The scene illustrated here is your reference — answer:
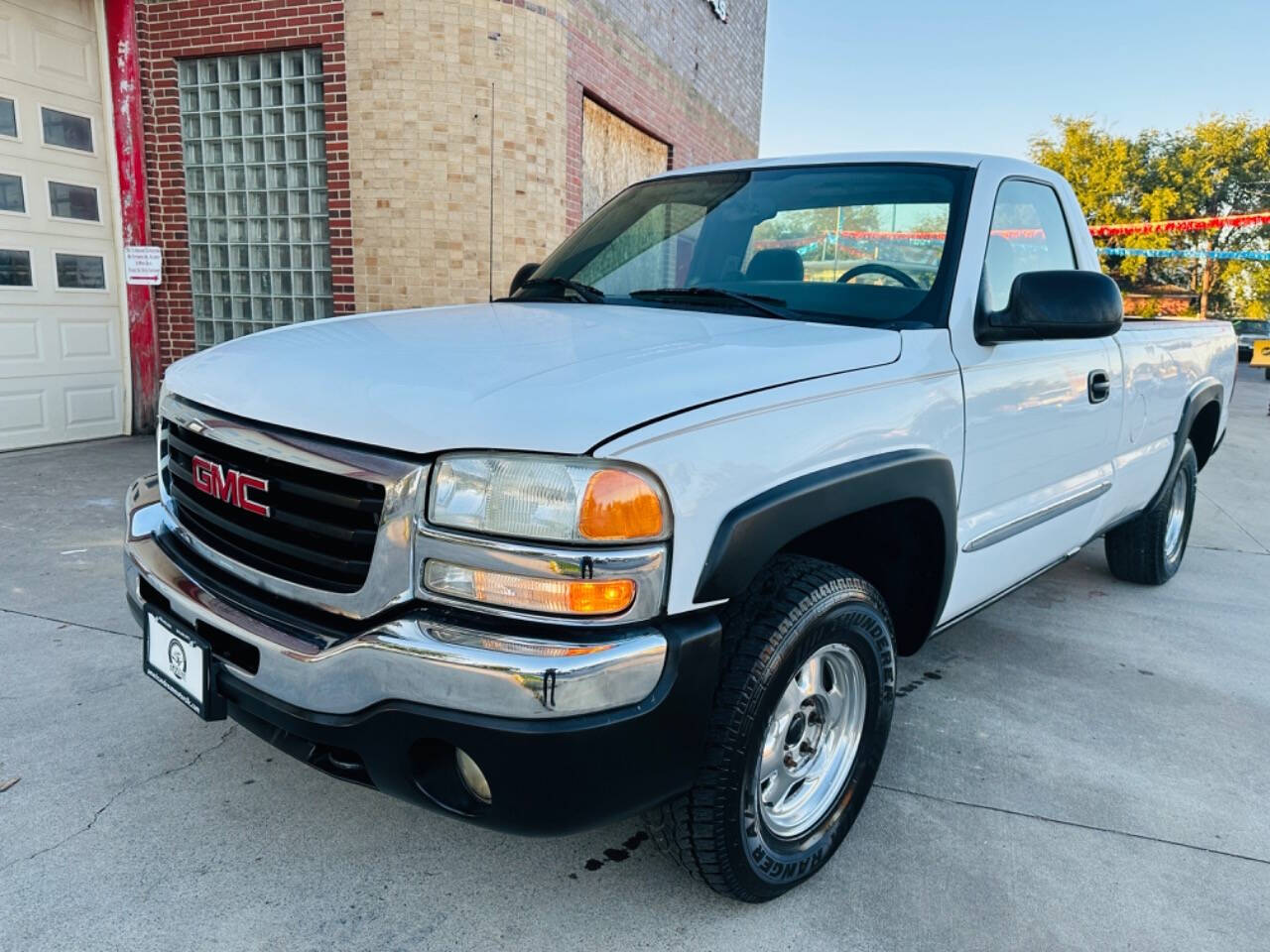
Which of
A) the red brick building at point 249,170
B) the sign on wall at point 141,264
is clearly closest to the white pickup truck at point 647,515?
the red brick building at point 249,170

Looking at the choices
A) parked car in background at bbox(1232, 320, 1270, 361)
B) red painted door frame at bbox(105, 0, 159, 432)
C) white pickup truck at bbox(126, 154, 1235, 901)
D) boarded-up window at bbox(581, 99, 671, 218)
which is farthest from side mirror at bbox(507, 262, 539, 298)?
parked car in background at bbox(1232, 320, 1270, 361)

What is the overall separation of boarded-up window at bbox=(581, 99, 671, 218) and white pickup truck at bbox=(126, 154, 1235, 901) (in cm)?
608

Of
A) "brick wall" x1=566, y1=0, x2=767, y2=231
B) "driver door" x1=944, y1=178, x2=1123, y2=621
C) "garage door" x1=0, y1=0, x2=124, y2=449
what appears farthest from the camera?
"brick wall" x1=566, y1=0, x2=767, y2=231

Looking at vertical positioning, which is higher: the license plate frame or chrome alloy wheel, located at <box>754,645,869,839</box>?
the license plate frame

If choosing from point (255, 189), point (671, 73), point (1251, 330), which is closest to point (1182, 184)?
point (1251, 330)

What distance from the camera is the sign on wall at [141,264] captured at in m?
7.82

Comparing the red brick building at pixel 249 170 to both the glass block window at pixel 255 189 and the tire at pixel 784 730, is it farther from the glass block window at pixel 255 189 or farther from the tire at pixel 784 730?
the tire at pixel 784 730

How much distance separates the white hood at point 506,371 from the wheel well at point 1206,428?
3.30 m

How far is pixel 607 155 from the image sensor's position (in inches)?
372

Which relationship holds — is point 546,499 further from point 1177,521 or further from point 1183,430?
point 1177,521

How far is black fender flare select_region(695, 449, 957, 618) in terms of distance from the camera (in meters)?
1.78

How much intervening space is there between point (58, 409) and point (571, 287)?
20.5ft

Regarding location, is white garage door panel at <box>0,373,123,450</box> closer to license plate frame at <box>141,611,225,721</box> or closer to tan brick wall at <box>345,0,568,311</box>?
tan brick wall at <box>345,0,568,311</box>

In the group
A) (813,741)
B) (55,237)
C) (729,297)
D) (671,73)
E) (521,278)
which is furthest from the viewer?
(671,73)
